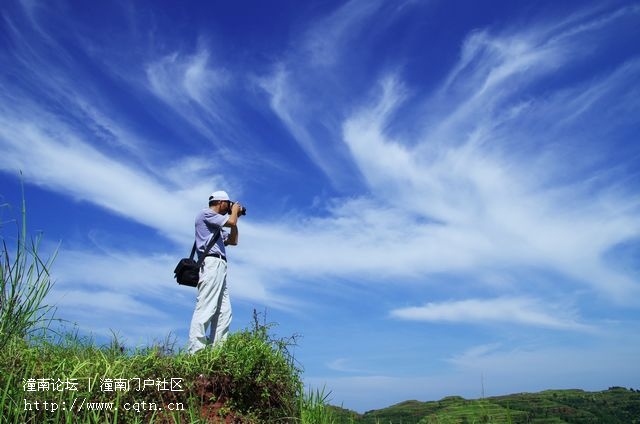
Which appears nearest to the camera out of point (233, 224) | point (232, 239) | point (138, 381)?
point (138, 381)

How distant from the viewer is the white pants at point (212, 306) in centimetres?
686

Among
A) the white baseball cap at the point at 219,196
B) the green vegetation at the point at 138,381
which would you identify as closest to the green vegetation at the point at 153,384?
the green vegetation at the point at 138,381

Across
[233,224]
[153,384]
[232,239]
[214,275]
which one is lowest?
[153,384]

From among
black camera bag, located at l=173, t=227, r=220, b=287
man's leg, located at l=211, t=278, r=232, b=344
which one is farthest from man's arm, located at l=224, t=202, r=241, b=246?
man's leg, located at l=211, t=278, r=232, b=344

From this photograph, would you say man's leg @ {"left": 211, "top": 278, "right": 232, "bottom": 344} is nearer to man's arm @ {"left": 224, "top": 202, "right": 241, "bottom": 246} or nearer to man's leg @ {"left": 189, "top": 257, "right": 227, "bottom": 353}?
man's leg @ {"left": 189, "top": 257, "right": 227, "bottom": 353}

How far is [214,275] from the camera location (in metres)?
7.18

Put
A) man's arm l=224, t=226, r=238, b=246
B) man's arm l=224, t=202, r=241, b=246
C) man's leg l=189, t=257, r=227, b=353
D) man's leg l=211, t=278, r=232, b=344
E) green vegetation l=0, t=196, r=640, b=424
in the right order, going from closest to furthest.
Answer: green vegetation l=0, t=196, r=640, b=424
man's leg l=189, t=257, r=227, b=353
man's leg l=211, t=278, r=232, b=344
man's arm l=224, t=202, r=241, b=246
man's arm l=224, t=226, r=238, b=246

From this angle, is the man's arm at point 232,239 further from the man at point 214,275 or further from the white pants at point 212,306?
the white pants at point 212,306

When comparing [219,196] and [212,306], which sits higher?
[219,196]

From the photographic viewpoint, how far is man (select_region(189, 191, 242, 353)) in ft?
22.7

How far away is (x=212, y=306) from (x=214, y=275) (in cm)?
43

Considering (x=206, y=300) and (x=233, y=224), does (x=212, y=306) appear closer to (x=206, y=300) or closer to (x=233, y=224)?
(x=206, y=300)

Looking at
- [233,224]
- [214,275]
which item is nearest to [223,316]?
[214,275]

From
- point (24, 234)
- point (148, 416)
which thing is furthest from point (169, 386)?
point (24, 234)
